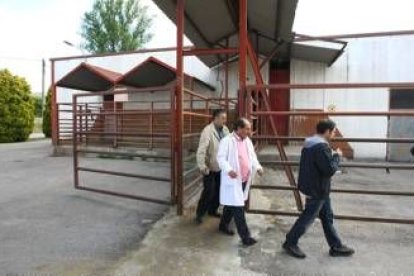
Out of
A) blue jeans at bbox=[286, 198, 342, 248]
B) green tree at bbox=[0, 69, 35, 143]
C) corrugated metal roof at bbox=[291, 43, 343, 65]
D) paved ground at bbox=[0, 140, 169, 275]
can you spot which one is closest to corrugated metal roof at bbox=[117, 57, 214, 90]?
corrugated metal roof at bbox=[291, 43, 343, 65]

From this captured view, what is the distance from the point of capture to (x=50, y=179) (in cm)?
866

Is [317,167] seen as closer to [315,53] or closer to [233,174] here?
[233,174]

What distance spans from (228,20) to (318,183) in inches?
183

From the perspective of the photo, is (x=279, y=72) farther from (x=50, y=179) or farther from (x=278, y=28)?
(x=50, y=179)

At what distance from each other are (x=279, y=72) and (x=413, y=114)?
9.80m

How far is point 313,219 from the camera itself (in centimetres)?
397

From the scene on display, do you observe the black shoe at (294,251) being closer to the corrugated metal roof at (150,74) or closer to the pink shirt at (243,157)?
the pink shirt at (243,157)

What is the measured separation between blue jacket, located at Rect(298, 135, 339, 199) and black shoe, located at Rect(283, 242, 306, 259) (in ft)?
1.87

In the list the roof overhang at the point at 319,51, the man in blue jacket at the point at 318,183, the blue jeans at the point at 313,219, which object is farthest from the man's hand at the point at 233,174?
the roof overhang at the point at 319,51

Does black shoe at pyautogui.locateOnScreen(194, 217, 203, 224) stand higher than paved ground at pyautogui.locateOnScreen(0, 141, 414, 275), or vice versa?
black shoe at pyautogui.locateOnScreen(194, 217, 203, 224)

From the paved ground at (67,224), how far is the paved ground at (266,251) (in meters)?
0.31

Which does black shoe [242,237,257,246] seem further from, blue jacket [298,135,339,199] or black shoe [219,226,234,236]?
blue jacket [298,135,339,199]

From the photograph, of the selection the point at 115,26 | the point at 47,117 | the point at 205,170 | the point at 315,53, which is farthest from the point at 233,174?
the point at 115,26

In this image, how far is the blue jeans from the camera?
3943 millimetres
